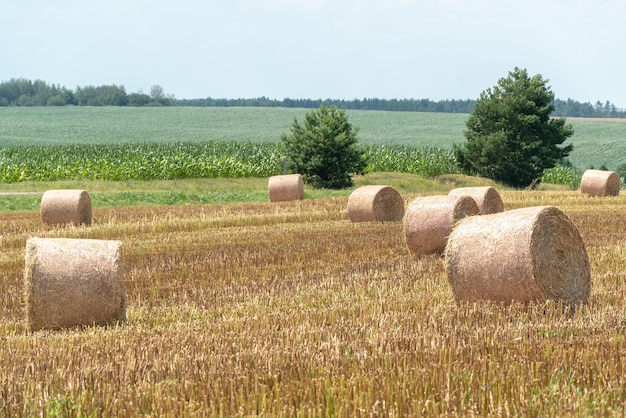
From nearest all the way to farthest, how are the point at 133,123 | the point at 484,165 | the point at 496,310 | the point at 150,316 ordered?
the point at 496,310
the point at 150,316
the point at 484,165
the point at 133,123

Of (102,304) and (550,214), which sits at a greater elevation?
(550,214)

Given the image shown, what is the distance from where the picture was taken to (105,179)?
134 feet

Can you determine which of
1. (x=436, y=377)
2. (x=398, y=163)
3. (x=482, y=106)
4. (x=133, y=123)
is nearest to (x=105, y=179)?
(x=398, y=163)

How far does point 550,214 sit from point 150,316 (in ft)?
15.7

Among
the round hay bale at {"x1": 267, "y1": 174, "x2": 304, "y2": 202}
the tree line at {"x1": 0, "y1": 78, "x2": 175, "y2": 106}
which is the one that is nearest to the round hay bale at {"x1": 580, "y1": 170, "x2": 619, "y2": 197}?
the round hay bale at {"x1": 267, "y1": 174, "x2": 304, "y2": 202}

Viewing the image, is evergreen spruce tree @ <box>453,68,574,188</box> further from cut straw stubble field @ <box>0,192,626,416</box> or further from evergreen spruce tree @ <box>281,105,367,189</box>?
cut straw stubble field @ <box>0,192,626,416</box>

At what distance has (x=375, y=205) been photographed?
22953 mm

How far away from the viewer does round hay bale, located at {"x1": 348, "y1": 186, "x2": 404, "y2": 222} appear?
2295 cm

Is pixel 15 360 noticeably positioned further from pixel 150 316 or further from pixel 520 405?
pixel 520 405

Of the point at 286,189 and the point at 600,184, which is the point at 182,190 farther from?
the point at 600,184

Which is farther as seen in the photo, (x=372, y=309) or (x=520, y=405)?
(x=372, y=309)

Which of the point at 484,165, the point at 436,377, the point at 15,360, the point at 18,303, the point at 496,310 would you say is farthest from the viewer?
the point at 484,165

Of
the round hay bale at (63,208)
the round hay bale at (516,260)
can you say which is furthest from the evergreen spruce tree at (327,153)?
Answer: the round hay bale at (516,260)

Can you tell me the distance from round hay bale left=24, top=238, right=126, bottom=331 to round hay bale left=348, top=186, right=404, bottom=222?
42.7 feet
